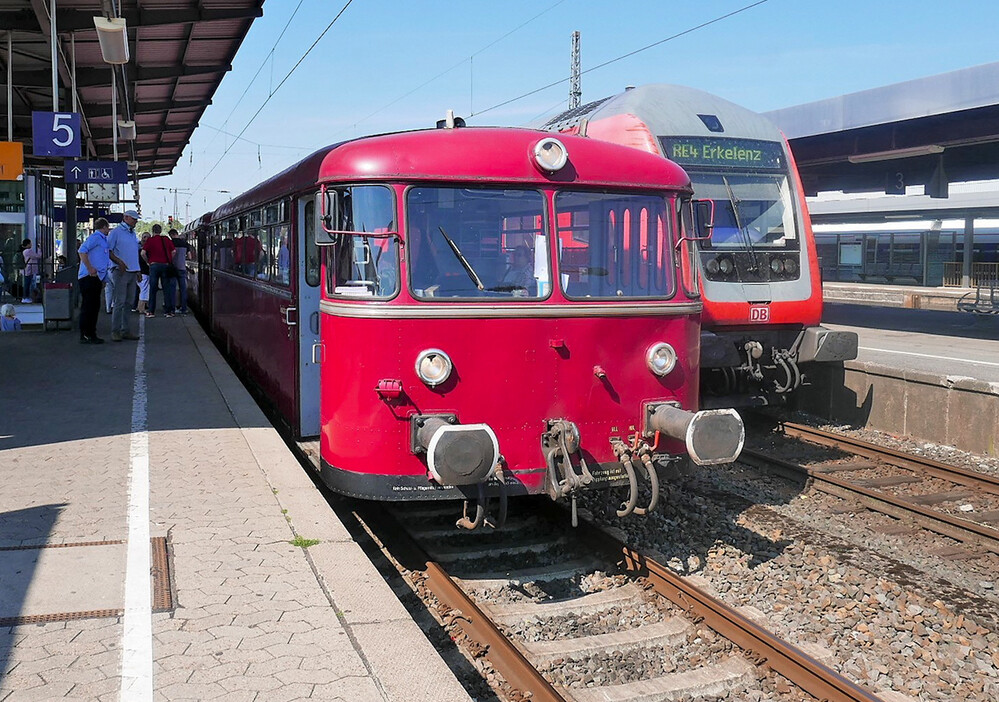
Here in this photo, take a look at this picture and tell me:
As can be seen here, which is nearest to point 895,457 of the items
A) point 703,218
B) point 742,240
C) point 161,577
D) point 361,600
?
point 742,240

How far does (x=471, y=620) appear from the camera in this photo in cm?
559

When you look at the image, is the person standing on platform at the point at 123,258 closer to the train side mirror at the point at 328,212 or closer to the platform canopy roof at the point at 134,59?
the platform canopy roof at the point at 134,59

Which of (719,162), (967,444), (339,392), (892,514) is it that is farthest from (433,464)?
(967,444)

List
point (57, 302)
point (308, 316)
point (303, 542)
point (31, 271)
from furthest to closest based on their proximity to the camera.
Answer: point (31, 271) → point (57, 302) → point (308, 316) → point (303, 542)

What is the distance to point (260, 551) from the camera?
5438mm

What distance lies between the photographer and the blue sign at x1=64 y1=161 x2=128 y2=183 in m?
17.2

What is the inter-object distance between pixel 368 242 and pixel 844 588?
3672 millimetres

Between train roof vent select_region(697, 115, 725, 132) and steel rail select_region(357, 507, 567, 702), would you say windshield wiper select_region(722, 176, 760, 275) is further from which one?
steel rail select_region(357, 507, 567, 702)

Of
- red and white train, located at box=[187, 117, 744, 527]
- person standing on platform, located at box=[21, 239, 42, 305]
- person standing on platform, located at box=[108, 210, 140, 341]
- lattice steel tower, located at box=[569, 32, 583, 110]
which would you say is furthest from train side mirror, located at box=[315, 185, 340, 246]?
lattice steel tower, located at box=[569, 32, 583, 110]

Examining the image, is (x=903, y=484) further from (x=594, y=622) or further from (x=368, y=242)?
(x=368, y=242)

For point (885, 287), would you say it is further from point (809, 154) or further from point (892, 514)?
point (892, 514)

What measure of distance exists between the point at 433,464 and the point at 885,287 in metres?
37.8

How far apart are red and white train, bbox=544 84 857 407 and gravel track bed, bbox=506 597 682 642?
450 cm

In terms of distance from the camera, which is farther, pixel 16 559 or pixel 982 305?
pixel 982 305
